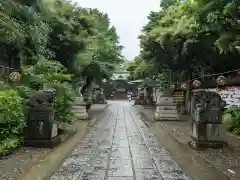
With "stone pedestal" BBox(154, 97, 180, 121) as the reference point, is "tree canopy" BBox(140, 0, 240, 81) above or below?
above

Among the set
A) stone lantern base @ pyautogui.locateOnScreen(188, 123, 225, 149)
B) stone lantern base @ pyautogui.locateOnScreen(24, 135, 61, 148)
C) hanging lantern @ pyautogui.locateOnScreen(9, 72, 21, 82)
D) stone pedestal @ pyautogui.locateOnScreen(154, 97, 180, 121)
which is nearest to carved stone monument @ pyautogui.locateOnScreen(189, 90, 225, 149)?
stone lantern base @ pyautogui.locateOnScreen(188, 123, 225, 149)

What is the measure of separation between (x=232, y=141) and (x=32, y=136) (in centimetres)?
613

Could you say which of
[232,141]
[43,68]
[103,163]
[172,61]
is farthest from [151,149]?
[172,61]

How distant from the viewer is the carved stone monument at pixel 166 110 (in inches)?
744

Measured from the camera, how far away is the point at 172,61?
21438 millimetres

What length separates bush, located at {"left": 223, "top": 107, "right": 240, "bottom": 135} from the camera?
13.6 metres

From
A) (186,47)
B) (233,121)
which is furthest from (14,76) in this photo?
(186,47)

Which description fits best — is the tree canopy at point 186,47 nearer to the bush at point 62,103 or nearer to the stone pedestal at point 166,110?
the stone pedestal at point 166,110

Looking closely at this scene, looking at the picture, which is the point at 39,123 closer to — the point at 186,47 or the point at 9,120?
the point at 9,120

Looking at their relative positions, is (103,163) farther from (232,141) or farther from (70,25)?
(70,25)

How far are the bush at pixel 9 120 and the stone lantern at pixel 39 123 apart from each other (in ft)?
1.39

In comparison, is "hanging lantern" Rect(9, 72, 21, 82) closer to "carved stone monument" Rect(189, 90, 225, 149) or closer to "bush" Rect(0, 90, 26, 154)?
"bush" Rect(0, 90, 26, 154)

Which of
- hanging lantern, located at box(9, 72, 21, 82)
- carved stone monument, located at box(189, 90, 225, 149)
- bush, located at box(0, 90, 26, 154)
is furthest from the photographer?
hanging lantern, located at box(9, 72, 21, 82)

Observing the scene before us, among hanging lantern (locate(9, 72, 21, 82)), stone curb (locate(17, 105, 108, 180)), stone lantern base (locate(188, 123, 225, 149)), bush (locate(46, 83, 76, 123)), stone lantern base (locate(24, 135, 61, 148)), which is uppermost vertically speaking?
hanging lantern (locate(9, 72, 21, 82))
